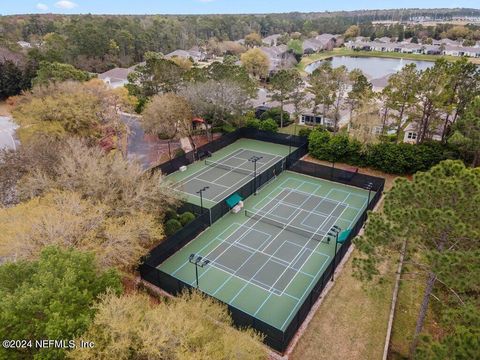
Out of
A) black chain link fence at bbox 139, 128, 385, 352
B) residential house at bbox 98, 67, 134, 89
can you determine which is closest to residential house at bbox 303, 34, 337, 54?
residential house at bbox 98, 67, 134, 89

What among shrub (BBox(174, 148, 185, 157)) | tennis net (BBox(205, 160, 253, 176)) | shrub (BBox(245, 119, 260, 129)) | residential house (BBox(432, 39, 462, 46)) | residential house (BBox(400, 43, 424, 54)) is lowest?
tennis net (BBox(205, 160, 253, 176))

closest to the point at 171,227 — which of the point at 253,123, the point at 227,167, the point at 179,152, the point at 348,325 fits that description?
the point at 348,325

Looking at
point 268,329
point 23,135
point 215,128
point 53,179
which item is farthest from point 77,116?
point 268,329

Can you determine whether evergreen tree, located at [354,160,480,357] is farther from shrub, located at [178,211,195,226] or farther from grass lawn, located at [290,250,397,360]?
shrub, located at [178,211,195,226]

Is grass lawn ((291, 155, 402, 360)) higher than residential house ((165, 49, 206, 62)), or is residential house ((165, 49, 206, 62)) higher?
residential house ((165, 49, 206, 62))

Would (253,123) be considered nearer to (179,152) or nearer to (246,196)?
(179,152)

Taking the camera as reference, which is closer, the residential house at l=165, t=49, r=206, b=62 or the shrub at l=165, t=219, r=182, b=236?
the shrub at l=165, t=219, r=182, b=236

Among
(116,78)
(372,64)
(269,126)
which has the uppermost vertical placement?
(116,78)
